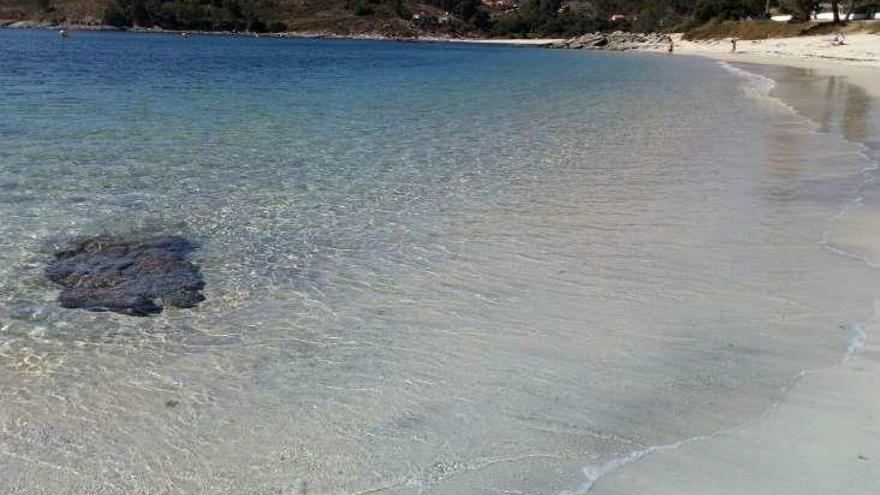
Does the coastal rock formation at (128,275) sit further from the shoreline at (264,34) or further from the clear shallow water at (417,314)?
the shoreline at (264,34)

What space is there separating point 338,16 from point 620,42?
285 ft

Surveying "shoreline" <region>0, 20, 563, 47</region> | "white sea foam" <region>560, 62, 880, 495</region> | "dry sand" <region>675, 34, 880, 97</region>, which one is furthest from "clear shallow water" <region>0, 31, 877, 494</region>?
"shoreline" <region>0, 20, 563, 47</region>

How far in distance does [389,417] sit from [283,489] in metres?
1.00

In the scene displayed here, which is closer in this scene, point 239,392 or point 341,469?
point 341,469

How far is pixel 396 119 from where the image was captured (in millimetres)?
22406

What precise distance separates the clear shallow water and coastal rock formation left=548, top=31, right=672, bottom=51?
3878 inches

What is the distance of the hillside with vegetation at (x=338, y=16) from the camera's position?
173000mm

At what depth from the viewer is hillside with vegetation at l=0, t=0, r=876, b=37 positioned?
6811 inches

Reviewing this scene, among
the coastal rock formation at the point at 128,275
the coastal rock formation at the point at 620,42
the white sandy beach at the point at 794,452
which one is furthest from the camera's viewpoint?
the coastal rock formation at the point at 620,42

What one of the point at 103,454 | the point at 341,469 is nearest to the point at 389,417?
the point at 341,469

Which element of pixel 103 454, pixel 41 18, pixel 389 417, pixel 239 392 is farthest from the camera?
pixel 41 18

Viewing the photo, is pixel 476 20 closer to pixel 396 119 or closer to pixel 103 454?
pixel 396 119

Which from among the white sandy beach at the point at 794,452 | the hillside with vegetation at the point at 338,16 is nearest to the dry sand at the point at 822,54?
the white sandy beach at the point at 794,452

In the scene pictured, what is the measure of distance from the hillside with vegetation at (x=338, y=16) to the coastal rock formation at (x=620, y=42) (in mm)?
33576
